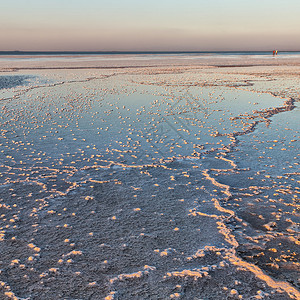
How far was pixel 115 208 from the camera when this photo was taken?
13.9 feet

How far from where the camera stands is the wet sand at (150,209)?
2854 millimetres

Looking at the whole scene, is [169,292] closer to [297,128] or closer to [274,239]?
[274,239]

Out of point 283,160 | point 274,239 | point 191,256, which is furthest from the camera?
point 283,160

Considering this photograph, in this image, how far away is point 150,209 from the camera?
4168mm

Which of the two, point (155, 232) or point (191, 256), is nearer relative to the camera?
point (191, 256)

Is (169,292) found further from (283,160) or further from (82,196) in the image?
(283,160)

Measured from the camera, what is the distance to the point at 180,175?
17.4 feet

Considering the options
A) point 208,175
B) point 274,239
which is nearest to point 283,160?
point 208,175

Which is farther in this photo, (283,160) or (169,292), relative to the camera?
(283,160)

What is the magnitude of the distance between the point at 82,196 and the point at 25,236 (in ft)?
3.85

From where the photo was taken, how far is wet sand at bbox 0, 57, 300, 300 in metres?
2.85

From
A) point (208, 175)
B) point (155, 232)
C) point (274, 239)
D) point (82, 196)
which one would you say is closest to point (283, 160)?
point (208, 175)

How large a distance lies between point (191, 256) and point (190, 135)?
487cm

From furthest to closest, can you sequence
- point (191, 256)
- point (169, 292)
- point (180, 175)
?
point (180, 175), point (191, 256), point (169, 292)
